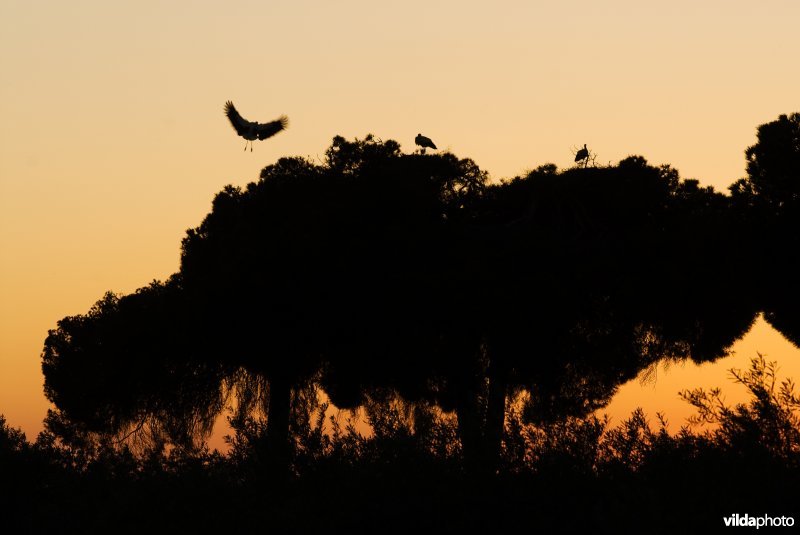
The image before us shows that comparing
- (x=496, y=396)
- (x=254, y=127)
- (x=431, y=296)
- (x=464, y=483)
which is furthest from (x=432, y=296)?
(x=464, y=483)

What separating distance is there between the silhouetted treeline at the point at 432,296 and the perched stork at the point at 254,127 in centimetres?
391

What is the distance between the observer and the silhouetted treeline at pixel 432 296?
115ft

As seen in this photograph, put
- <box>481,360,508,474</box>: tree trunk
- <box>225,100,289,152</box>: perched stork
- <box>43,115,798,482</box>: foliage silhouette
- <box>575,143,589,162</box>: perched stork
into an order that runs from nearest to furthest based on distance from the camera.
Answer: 1. <box>225,100,289,152</box>: perched stork
2. <box>481,360,508,474</box>: tree trunk
3. <box>43,115,798,482</box>: foliage silhouette
4. <box>575,143,589,162</box>: perched stork

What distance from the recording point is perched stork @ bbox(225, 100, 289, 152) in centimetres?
3147

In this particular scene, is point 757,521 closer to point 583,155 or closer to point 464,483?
point 464,483

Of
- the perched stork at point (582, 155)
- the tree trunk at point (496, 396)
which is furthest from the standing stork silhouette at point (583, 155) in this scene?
the tree trunk at point (496, 396)

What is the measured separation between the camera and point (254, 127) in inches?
1244

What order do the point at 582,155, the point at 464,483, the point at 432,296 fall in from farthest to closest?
1. the point at 582,155
2. the point at 432,296
3. the point at 464,483

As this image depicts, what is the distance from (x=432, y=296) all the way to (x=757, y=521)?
21.7m

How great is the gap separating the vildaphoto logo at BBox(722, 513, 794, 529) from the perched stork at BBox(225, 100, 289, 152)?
20.3 meters

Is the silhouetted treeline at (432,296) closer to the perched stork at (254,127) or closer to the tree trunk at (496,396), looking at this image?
the tree trunk at (496,396)

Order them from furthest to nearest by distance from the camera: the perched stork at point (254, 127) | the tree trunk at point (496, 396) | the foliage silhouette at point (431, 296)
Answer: the foliage silhouette at point (431, 296), the tree trunk at point (496, 396), the perched stork at point (254, 127)

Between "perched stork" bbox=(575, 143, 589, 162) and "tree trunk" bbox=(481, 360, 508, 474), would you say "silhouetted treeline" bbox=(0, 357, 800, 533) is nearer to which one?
"tree trunk" bbox=(481, 360, 508, 474)

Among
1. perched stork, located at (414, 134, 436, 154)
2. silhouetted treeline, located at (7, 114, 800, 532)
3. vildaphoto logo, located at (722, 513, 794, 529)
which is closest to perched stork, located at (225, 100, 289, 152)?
silhouetted treeline, located at (7, 114, 800, 532)
